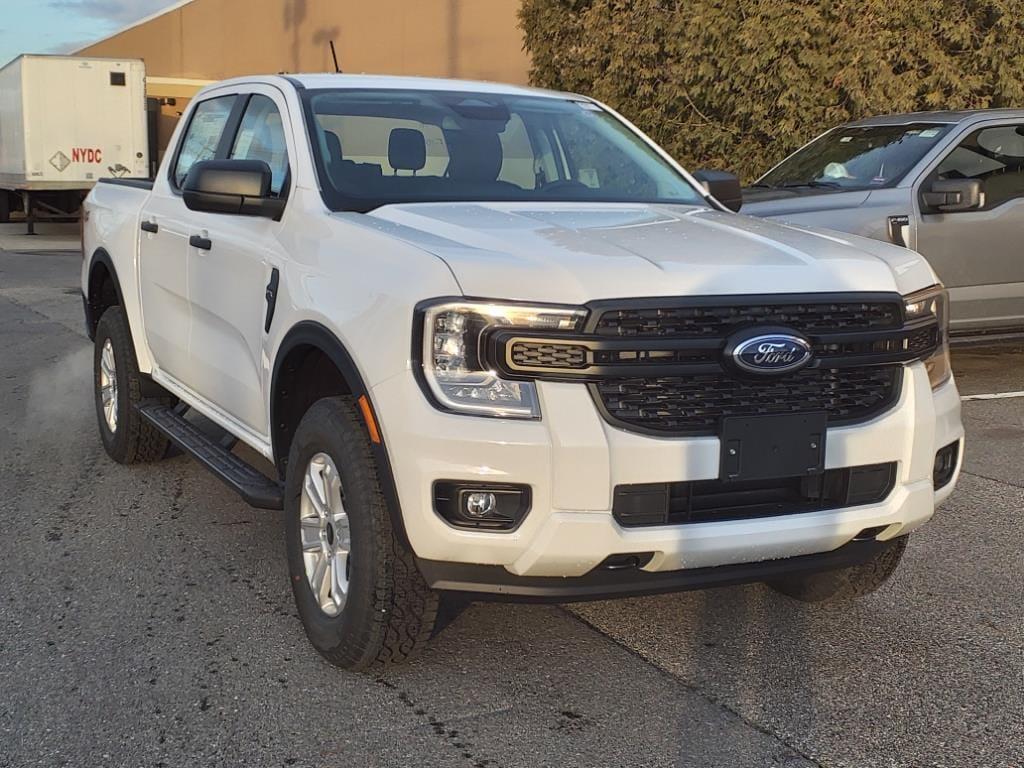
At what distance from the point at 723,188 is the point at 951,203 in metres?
3.16

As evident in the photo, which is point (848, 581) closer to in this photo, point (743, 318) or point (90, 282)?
point (743, 318)

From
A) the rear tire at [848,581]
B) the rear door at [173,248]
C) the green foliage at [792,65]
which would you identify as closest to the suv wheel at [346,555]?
the rear tire at [848,581]

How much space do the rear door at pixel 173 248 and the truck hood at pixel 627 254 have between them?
1.49 metres

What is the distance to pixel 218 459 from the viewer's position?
4.67m

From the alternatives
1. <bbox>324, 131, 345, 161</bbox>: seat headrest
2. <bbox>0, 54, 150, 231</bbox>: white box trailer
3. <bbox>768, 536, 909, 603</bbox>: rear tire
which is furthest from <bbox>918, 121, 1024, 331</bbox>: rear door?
<bbox>0, 54, 150, 231</bbox>: white box trailer

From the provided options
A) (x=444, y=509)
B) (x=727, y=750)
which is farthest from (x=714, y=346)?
(x=727, y=750)

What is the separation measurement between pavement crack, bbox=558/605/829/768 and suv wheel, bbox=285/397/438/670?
721mm

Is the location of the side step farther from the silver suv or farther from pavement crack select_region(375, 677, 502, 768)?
the silver suv

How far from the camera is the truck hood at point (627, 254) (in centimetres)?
318

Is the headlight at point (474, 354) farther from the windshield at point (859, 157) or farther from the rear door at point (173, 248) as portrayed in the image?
the windshield at point (859, 157)

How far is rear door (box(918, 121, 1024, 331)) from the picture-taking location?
311 inches

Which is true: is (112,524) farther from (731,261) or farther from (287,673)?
(731,261)

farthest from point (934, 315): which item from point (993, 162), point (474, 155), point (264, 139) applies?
point (993, 162)

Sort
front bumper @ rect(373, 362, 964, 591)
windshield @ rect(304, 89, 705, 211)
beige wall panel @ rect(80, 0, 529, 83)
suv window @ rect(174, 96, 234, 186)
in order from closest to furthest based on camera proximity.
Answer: front bumper @ rect(373, 362, 964, 591) → windshield @ rect(304, 89, 705, 211) → suv window @ rect(174, 96, 234, 186) → beige wall panel @ rect(80, 0, 529, 83)
